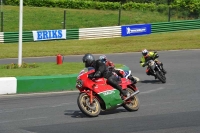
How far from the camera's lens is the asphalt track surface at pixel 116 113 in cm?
1000

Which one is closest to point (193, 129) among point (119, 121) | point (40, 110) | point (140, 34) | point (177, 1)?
point (119, 121)

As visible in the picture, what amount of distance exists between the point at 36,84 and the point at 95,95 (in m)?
4.07

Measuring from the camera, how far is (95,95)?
1140 cm

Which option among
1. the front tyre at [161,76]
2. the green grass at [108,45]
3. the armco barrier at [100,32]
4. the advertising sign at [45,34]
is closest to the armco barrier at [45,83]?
the front tyre at [161,76]

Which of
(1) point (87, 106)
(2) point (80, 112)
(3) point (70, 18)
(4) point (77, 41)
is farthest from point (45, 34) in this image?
(1) point (87, 106)

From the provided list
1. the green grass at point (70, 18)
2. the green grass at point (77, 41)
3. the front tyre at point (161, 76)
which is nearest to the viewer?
the front tyre at point (161, 76)

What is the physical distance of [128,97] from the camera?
38.5 feet

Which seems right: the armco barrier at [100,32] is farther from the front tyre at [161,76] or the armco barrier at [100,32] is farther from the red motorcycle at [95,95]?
the red motorcycle at [95,95]

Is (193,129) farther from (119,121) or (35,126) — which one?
(35,126)

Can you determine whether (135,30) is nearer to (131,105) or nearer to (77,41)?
(77,41)

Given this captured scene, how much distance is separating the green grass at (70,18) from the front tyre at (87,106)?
28.6m

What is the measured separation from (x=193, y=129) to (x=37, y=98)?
5.36 meters

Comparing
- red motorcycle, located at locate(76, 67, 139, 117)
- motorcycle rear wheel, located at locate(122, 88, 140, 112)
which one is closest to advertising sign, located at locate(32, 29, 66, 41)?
motorcycle rear wheel, located at locate(122, 88, 140, 112)

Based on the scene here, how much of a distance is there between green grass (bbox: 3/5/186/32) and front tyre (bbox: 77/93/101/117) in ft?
93.8
